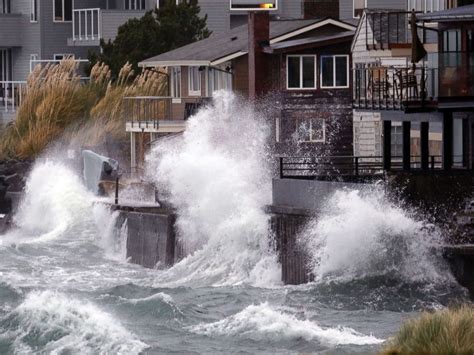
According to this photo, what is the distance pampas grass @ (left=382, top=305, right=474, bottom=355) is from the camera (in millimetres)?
20089

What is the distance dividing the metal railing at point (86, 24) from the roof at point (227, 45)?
1091cm

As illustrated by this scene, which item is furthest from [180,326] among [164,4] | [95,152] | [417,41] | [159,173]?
[164,4]

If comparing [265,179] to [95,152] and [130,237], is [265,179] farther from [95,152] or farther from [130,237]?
[95,152]

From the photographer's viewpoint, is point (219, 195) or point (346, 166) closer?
point (219, 195)

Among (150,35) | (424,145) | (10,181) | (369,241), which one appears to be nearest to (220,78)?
(10,181)

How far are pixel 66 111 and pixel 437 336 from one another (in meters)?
42.3

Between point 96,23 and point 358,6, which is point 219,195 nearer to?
point 358,6

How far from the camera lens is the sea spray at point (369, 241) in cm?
3281

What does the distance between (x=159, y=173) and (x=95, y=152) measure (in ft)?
43.1

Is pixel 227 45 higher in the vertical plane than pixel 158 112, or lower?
higher

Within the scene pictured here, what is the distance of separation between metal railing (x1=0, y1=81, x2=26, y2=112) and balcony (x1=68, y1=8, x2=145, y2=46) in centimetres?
336

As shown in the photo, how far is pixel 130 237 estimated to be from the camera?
145 feet

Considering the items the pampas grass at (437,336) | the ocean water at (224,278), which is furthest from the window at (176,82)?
the pampas grass at (437,336)

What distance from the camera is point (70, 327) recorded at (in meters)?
28.8
